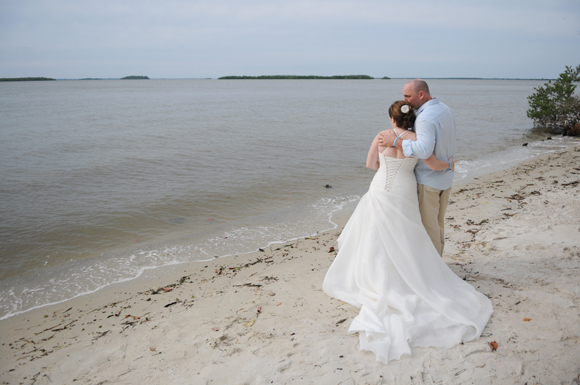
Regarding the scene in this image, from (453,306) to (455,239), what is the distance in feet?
9.83

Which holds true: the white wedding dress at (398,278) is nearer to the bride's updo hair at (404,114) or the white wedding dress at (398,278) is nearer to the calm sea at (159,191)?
the bride's updo hair at (404,114)

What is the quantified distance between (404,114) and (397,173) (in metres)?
0.66

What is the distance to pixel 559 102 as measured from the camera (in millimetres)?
23641

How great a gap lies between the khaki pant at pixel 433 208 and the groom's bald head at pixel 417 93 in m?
0.96

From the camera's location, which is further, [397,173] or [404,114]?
[397,173]

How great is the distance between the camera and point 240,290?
5.30 meters

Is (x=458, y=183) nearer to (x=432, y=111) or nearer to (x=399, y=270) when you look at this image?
(x=432, y=111)

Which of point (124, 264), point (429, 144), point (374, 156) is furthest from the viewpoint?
point (124, 264)

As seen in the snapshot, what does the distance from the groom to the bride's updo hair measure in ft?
0.25

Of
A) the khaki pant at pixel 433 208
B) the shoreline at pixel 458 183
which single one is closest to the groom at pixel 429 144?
the khaki pant at pixel 433 208

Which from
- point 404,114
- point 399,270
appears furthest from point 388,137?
point 399,270

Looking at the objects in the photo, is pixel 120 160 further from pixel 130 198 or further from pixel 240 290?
pixel 240 290

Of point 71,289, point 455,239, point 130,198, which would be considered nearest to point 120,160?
point 130,198

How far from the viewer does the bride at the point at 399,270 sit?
12.1 ft
